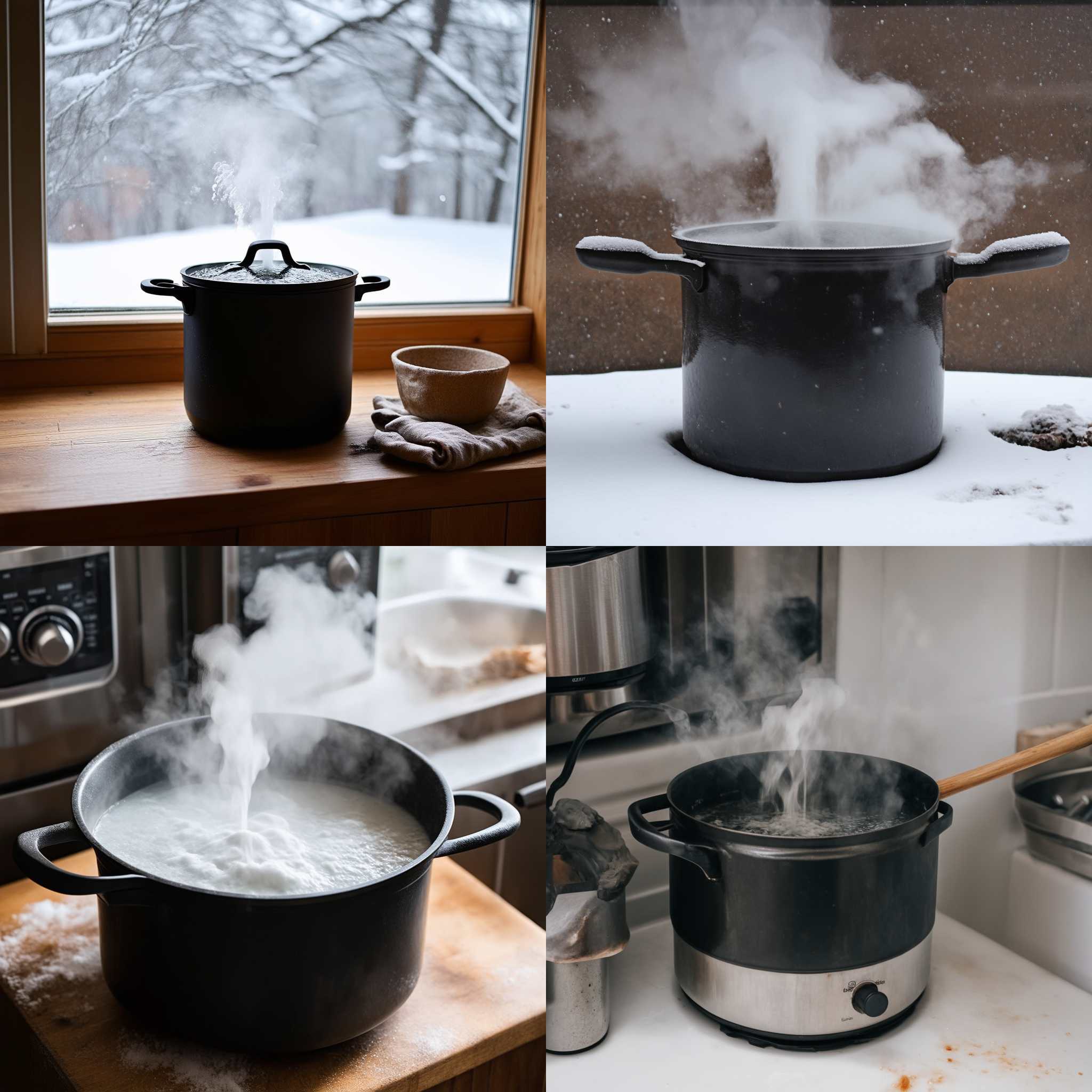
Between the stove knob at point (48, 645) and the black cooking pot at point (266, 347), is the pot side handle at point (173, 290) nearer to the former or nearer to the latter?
the black cooking pot at point (266, 347)

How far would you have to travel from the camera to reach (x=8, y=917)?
102 cm

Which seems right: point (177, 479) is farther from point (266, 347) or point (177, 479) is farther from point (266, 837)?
point (266, 837)

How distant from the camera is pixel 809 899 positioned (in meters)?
0.72

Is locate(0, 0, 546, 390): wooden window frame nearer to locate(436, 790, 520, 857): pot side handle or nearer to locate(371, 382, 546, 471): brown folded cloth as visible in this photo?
locate(371, 382, 546, 471): brown folded cloth

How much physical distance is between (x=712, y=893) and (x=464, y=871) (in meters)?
0.48

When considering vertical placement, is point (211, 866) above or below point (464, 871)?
above

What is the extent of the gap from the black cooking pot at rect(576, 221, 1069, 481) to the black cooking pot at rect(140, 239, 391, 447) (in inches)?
15.4

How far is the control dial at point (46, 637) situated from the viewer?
99 centimetres

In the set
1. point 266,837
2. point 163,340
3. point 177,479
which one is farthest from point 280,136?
point 266,837

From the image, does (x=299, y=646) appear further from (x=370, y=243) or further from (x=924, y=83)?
(x=924, y=83)

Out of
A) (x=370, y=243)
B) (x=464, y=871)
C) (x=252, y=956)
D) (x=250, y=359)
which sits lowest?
(x=464, y=871)

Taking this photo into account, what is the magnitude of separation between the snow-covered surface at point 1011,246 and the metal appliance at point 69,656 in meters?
0.71

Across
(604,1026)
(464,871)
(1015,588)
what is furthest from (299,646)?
(1015,588)

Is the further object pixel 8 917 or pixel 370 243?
pixel 370 243
